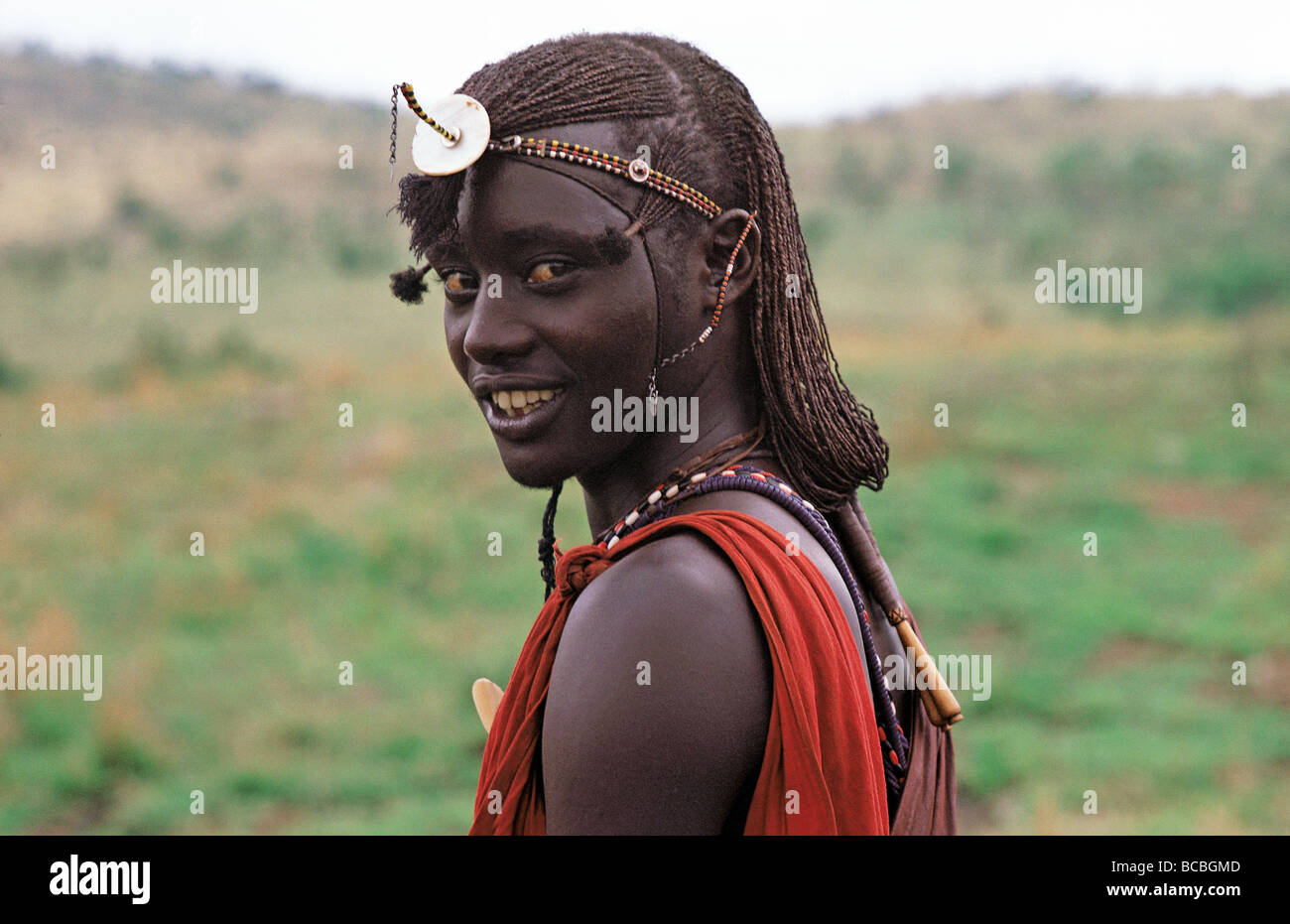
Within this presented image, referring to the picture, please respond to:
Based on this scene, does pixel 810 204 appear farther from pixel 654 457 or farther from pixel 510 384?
pixel 510 384

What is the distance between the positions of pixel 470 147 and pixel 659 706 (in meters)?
1.00

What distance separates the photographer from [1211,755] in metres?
8.08

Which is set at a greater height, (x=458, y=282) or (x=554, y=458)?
(x=458, y=282)

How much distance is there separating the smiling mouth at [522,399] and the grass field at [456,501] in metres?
5.15

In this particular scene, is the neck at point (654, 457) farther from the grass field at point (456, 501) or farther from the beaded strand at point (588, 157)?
the grass field at point (456, 501)

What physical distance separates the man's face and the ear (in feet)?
0.56

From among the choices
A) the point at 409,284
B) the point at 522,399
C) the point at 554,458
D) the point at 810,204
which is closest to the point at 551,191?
the point at 522,399

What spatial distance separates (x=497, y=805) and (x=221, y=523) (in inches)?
396

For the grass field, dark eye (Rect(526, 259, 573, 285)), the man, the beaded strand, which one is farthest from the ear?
the grass field

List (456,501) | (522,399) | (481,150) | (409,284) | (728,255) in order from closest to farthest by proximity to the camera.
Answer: (481,150) → (522,399) → (728,255) → (409,284) → (456,501)

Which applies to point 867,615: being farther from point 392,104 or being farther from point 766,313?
point 392,104

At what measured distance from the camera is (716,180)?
2.54 meters

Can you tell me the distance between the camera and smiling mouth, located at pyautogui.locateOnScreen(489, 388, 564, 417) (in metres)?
2.42

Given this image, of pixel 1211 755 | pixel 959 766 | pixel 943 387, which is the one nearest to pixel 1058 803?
pixel 959 766
